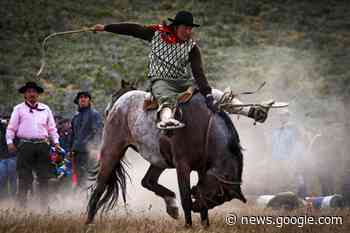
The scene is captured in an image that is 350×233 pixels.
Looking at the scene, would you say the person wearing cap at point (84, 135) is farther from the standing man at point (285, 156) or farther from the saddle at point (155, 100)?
the saddle at point (155, 100)

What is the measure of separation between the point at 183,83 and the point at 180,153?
1.04 metres

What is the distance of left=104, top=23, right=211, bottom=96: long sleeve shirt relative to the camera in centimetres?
970

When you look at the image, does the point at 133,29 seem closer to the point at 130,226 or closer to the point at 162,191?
the point at 162,191

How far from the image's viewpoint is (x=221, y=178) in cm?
921

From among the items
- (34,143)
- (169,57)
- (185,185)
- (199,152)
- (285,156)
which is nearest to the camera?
(185,185)

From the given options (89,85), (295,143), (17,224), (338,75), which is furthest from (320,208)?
(338,75)

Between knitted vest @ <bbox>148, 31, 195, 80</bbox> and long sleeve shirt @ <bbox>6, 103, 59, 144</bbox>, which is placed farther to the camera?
long sleeve shirt @ <bbox>6, 103, 59, 144</bbox>

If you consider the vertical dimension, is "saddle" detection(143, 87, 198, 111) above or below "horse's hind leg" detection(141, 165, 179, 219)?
above

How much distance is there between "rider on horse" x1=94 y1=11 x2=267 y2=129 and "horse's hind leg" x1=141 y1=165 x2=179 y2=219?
143cm

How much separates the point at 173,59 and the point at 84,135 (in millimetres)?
5009

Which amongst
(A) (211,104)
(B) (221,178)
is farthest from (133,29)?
(B) (221,178)

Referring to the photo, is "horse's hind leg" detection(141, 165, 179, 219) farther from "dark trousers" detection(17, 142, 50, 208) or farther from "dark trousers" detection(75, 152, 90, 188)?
"dark trousers" detection(75, 152, 90, 188)

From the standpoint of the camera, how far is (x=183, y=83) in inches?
385

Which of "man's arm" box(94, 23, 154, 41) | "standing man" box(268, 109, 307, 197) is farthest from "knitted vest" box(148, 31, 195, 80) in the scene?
"standing man" box(268, 109, 307, 197)
